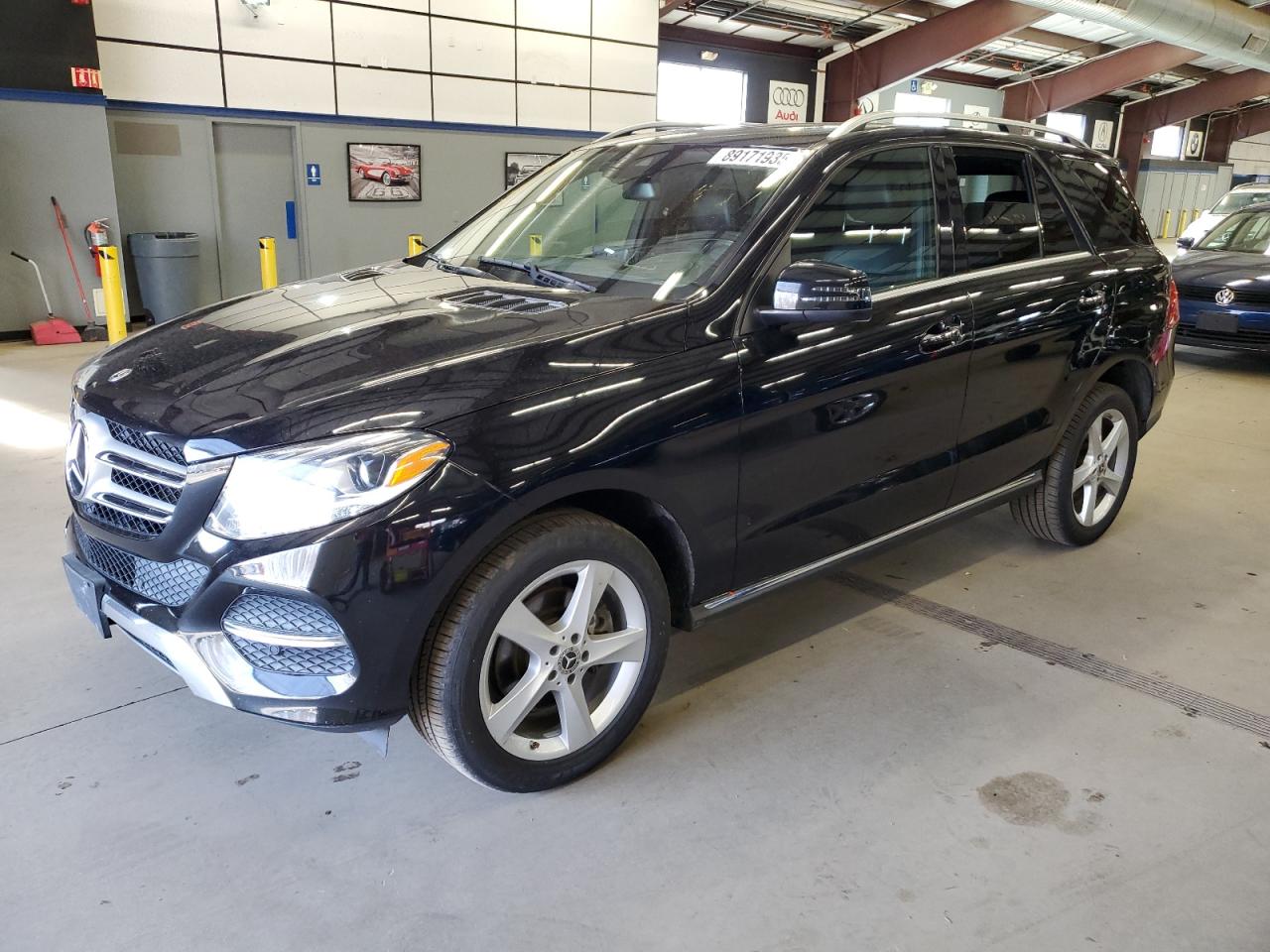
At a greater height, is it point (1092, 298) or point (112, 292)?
point (1092, 298)

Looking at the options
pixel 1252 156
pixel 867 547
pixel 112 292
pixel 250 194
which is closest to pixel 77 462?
pixel 867 547

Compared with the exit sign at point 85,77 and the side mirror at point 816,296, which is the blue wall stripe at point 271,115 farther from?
the side mirror at point 816,296

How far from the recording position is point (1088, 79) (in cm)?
2152

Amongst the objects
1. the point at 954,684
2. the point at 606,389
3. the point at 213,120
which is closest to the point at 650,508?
the point at 606,389

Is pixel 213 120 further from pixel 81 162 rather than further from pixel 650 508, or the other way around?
pixel 650 508

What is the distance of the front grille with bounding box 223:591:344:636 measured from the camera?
2002 mm

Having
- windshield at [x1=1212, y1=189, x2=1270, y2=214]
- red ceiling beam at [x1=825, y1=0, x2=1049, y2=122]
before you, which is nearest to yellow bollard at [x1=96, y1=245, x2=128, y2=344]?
windshield at [x1=1212, y1=189, x2=1270, y2=214]

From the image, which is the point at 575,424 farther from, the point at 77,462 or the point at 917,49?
the point at 917,49

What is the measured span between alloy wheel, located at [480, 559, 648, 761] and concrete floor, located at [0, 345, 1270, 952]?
18 cm

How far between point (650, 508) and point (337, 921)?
1157 millimetres

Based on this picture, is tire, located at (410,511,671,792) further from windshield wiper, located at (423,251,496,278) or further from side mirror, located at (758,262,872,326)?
windshield wiper, located at (423,251,496,278)

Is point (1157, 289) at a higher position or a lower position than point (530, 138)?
lower

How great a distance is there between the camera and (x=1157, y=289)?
4.02m

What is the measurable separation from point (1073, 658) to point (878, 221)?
157cm
